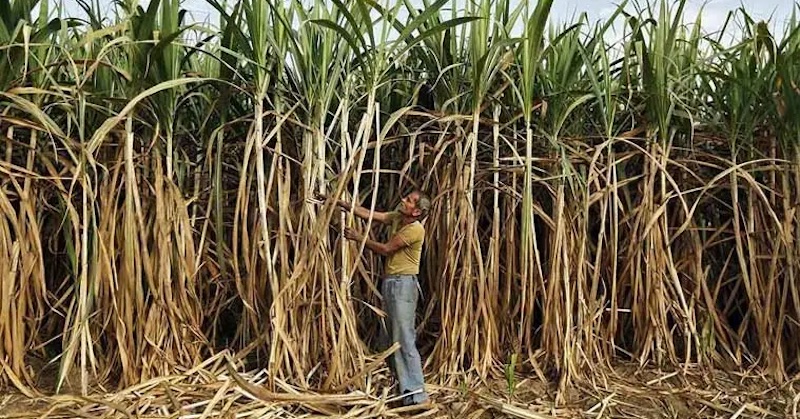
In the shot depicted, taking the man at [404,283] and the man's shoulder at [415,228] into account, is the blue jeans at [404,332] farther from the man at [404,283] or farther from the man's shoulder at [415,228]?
the man's shoulder at [415,228]

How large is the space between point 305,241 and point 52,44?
43.0 inches

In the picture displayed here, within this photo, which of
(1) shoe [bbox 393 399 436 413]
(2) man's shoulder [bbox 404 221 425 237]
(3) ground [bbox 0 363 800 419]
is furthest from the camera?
(2) man's shoulder [bbox 404 221 425 237]

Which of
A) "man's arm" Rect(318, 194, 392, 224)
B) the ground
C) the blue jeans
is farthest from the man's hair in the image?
the ground

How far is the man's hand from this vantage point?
8.53 ft

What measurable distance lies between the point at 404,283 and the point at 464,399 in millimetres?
463

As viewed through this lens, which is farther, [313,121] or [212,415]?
[313,121]

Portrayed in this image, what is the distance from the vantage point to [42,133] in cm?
268

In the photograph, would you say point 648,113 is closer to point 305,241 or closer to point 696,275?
point 696,275

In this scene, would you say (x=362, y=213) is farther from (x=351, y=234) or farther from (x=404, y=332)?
(x=404, y=332)

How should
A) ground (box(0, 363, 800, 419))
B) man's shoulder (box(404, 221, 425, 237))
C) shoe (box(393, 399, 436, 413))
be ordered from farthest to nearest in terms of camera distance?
man's shoulder (box(404, 221, 425, 237)) → shoe (box(393, 399, 436, 413)) → ground (box(0, 363, 800, 419))

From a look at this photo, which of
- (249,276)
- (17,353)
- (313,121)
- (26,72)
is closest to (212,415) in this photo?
(249,276)

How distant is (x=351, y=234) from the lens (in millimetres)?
2617

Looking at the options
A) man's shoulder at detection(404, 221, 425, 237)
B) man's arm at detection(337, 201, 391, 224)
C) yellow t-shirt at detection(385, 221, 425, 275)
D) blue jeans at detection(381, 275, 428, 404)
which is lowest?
blue jeans at detection(381, 275, 428, 404)

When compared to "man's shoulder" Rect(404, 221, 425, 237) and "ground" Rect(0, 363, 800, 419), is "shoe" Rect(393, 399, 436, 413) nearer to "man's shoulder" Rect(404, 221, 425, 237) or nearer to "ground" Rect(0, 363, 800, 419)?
"ground" Rect(0, 363, 800, 419)
